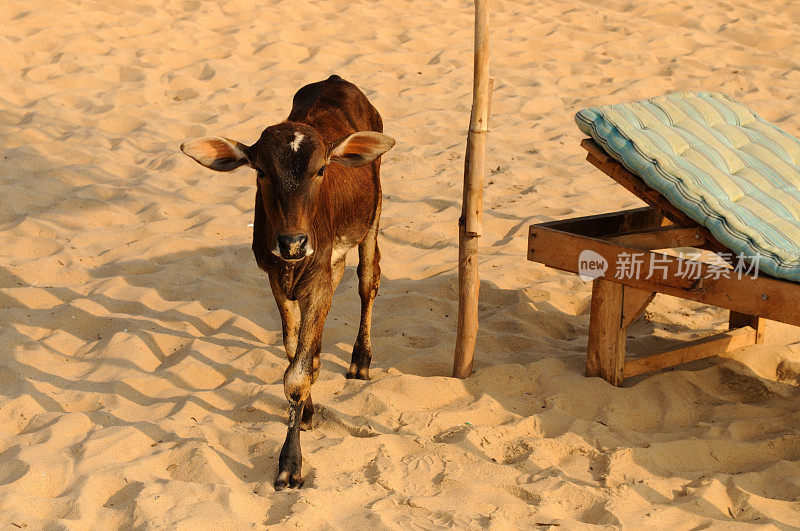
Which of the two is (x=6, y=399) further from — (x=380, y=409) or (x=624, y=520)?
(x=624, y=520)

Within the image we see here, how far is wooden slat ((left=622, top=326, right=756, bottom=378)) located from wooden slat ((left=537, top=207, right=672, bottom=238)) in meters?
0.82

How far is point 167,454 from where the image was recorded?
3.98 metres

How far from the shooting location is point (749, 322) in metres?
5.46

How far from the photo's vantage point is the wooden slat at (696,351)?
192 inches

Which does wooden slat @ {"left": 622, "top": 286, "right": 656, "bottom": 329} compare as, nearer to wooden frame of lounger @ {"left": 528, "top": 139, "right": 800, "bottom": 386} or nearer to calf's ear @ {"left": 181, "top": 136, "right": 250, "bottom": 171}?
wooden frame of lounger @ {"left": 528, "top": 139, "right": 800, "bottom": 386}

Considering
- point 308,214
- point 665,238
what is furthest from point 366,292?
point 665,238

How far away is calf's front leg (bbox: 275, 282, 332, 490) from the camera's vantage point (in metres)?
3.93


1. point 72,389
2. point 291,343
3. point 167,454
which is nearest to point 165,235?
point 72,389

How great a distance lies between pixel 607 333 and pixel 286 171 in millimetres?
2108

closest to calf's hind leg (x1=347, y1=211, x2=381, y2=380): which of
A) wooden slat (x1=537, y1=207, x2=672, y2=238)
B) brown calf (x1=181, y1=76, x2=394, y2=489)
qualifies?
brown calf (x1=181, y1=76, x2=394, y2=489)

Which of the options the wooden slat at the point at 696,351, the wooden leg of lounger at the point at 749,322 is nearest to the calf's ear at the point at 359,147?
the wooden slat at the point at 696,351

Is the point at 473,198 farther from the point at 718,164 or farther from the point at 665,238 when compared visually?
the point at 718,164

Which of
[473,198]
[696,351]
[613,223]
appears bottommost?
[696,351]

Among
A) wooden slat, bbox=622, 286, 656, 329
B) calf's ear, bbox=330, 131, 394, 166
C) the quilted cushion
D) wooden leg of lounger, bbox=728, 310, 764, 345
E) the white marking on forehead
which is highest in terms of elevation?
the white marking on forehead
